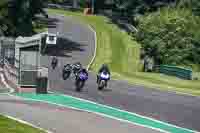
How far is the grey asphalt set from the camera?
2208 centimetres

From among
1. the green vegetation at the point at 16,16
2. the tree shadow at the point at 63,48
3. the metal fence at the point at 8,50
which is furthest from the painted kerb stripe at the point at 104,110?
the green vegetation at the point at 16,16

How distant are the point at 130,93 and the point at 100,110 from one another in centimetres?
918

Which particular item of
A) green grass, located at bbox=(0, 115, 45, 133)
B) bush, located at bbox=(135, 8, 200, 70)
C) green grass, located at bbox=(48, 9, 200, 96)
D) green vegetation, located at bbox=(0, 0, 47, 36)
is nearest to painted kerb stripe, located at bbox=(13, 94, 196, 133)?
green grass, located at bbox=(0, 115, 45, 133)

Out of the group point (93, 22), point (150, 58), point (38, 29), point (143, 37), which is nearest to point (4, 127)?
point (150, 58)

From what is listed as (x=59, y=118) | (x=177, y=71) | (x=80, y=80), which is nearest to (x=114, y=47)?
(x=177, y=71)

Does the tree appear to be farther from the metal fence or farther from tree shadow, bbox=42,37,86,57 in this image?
the metal fence

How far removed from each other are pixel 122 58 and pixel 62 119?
44.4m

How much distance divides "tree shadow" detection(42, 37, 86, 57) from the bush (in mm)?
7555

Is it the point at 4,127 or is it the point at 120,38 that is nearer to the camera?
the point at 4,127

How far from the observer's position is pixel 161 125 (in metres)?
25.8

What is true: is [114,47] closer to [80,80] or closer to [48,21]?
[48,21]

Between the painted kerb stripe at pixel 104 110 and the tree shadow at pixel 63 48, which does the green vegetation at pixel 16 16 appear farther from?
the painted kerb stripe at pixel 104 110

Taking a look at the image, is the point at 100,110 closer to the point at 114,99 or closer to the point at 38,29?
the point at 114,99

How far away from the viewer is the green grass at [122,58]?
4605 centimetres
